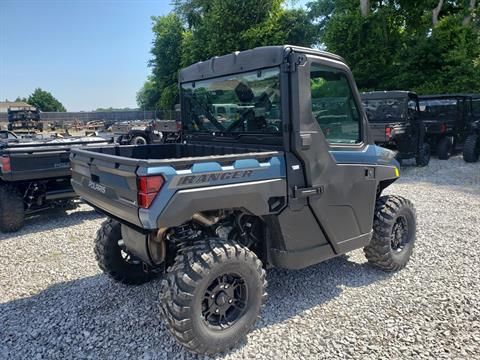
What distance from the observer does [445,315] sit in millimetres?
3328

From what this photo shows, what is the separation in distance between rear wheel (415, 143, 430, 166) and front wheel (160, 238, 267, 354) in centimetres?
953

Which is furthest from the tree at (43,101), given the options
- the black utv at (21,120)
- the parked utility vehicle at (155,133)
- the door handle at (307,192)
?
the door handle at (307,192)

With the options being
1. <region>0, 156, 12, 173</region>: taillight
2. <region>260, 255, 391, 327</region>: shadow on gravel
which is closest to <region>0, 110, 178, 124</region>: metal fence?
<region>0, 156, 12, 173</region>: taillight

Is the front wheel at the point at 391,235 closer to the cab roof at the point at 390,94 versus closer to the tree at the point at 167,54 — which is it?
the cab roof at the point at 390,94

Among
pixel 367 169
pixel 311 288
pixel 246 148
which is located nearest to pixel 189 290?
pixel 246 148

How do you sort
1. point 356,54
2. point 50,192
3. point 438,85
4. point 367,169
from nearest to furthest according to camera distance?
point 367,169
point 50,192
point 438,85
point 356,54

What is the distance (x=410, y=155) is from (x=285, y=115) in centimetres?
884

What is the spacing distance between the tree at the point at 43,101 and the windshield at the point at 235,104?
81120 mm

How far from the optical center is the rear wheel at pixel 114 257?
3.73 meters

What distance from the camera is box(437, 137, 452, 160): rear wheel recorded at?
12102 millimetres

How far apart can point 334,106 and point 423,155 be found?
898 cm

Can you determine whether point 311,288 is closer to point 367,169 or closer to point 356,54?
point 367,169

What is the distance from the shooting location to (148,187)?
243cm

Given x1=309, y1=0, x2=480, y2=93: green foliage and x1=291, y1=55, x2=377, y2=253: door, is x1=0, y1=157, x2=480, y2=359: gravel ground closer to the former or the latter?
x1=291, y1=55, x2=377, y2=253: door
